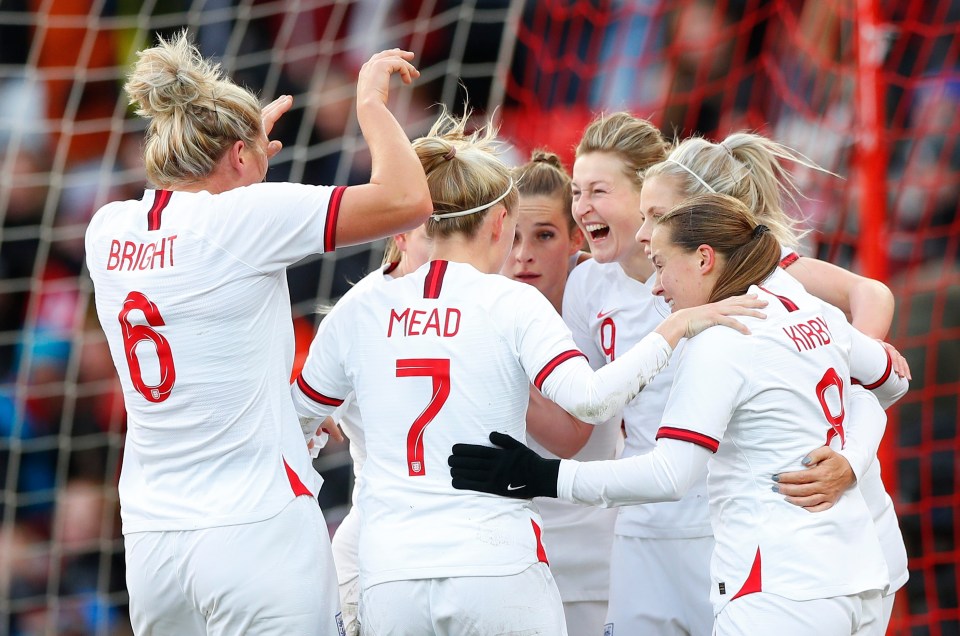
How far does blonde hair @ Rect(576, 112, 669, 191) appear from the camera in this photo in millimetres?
3178

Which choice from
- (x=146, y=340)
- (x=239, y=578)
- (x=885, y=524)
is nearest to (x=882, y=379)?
(x=885, y=524)

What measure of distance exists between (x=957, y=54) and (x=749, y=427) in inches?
181

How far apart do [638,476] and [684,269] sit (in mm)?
471

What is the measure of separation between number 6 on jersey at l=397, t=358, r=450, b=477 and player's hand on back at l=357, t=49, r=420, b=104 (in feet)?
1.89

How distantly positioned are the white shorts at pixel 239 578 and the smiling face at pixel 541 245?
4.31 feet

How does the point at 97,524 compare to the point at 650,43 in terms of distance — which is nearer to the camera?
the point at 97,524

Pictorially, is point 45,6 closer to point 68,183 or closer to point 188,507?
point 68,183

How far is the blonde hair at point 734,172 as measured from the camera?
2863 mm

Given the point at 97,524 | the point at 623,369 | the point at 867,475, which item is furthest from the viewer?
the point at 97,524

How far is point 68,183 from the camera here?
601cm

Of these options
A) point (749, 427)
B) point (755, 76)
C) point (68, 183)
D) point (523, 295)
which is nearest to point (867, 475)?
point (749, 427)

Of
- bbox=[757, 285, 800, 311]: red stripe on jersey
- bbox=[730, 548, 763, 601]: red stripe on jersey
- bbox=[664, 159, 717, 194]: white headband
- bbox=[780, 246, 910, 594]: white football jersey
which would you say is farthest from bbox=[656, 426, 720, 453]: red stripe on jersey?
bbox=[664, 159, 717, 194]: white headband

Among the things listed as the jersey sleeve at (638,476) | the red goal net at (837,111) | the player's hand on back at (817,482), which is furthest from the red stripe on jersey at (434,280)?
the red goal net at (837,111)

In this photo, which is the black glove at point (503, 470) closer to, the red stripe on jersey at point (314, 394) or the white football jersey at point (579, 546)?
the red stripe on jersey at point (314, 394)
